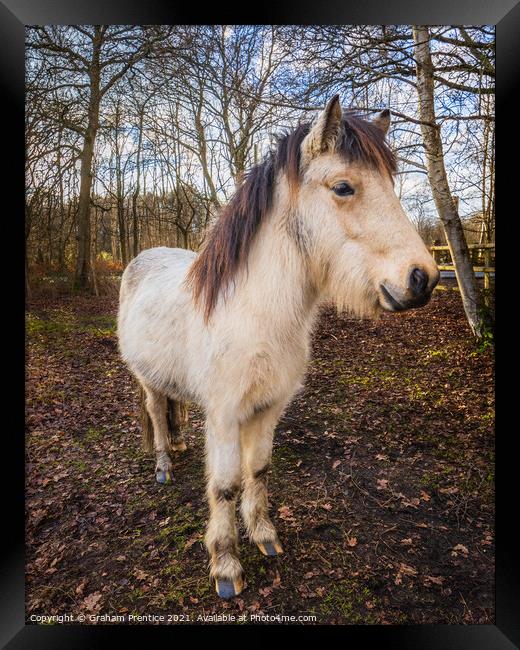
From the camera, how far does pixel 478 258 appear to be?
1909 mm

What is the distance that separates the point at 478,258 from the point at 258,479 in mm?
1673

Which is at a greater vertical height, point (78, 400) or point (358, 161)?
point (358, 161)

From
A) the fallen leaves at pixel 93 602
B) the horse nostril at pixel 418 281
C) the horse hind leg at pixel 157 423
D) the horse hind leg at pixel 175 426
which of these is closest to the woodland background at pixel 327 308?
the fallen leaves at pixel 93 602

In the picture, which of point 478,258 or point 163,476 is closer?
point 478,258

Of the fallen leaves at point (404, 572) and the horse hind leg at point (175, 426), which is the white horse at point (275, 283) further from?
the horse hind leg at point (175, 426)

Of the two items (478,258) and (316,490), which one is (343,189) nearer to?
(478,258)

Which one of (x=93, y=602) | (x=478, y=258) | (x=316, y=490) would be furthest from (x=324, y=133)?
(x=93, y=602)

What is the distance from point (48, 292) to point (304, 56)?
1878 mm

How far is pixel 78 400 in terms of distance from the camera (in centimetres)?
197

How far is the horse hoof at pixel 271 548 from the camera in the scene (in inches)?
69.4

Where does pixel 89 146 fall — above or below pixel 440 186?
above

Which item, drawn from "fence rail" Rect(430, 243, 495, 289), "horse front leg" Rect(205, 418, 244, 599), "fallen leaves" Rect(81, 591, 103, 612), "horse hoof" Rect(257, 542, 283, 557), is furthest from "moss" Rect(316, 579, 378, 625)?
"fence rail" Rect(430, 243, 495, 289)
